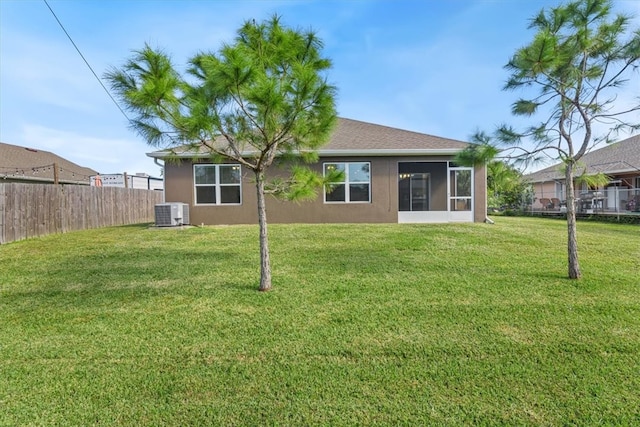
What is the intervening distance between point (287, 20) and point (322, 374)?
13.9 feet

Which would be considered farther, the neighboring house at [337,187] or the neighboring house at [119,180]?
the neighboring house at [119,180]

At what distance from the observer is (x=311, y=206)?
37.0 feet

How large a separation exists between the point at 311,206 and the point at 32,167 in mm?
17415

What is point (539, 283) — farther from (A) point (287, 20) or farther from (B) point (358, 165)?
(B) point (358, 165)

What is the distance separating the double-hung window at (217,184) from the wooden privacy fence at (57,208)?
11.7ft

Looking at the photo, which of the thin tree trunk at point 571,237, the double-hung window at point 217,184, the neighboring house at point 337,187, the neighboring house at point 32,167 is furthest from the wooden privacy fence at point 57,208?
the thin tree trunk at point 571,237

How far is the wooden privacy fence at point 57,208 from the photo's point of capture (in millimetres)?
8328

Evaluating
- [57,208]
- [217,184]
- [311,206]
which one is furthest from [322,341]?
[57,208]

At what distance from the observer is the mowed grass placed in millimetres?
2357

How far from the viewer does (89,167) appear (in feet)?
84.4

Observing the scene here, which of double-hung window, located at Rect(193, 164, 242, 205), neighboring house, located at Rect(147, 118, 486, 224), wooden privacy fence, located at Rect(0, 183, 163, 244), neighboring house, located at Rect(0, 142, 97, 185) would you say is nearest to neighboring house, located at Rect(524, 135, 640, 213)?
neighboring house, located at Rect(147, 118, 486, 224)

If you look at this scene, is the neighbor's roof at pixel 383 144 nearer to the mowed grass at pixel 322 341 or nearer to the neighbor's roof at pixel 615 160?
the mowed grass at pixel 322 341

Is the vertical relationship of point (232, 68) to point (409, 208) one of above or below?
above

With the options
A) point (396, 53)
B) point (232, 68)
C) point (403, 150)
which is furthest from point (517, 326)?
point (396, 53)
